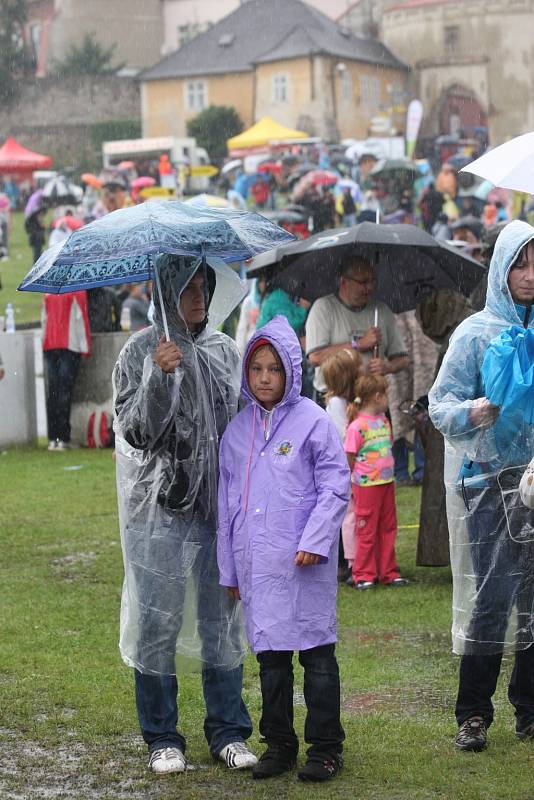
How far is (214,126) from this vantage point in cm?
7844

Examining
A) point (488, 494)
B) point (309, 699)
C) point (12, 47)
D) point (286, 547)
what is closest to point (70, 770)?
point (309, 699)

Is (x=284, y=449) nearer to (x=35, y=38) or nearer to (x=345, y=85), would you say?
(x=345, y=85)

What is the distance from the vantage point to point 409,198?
3391 cm

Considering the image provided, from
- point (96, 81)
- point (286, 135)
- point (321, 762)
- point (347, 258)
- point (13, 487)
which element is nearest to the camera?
point (321, 762)

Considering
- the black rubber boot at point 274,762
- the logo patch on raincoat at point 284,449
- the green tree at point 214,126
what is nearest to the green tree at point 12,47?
the green tree at point 214,126

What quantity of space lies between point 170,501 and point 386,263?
168 inches

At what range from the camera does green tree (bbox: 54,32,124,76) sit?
8862cm

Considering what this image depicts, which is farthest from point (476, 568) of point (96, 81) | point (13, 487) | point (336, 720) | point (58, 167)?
point (96, 81)

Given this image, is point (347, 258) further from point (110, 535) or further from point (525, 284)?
point (525, 284)

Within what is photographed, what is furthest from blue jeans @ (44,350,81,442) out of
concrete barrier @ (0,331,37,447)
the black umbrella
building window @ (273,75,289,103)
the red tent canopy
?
building window @ (273,75,289,103)

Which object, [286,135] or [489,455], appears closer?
[489,455]

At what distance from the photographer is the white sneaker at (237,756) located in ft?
17.1

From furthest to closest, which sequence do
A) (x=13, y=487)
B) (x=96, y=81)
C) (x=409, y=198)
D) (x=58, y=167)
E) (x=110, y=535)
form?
(x=96, y=81)
(x=58, y=167)
(x=409, y=198)
(x=13, y=487)
(x=110, y=535)

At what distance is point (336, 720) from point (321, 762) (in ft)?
0.51
